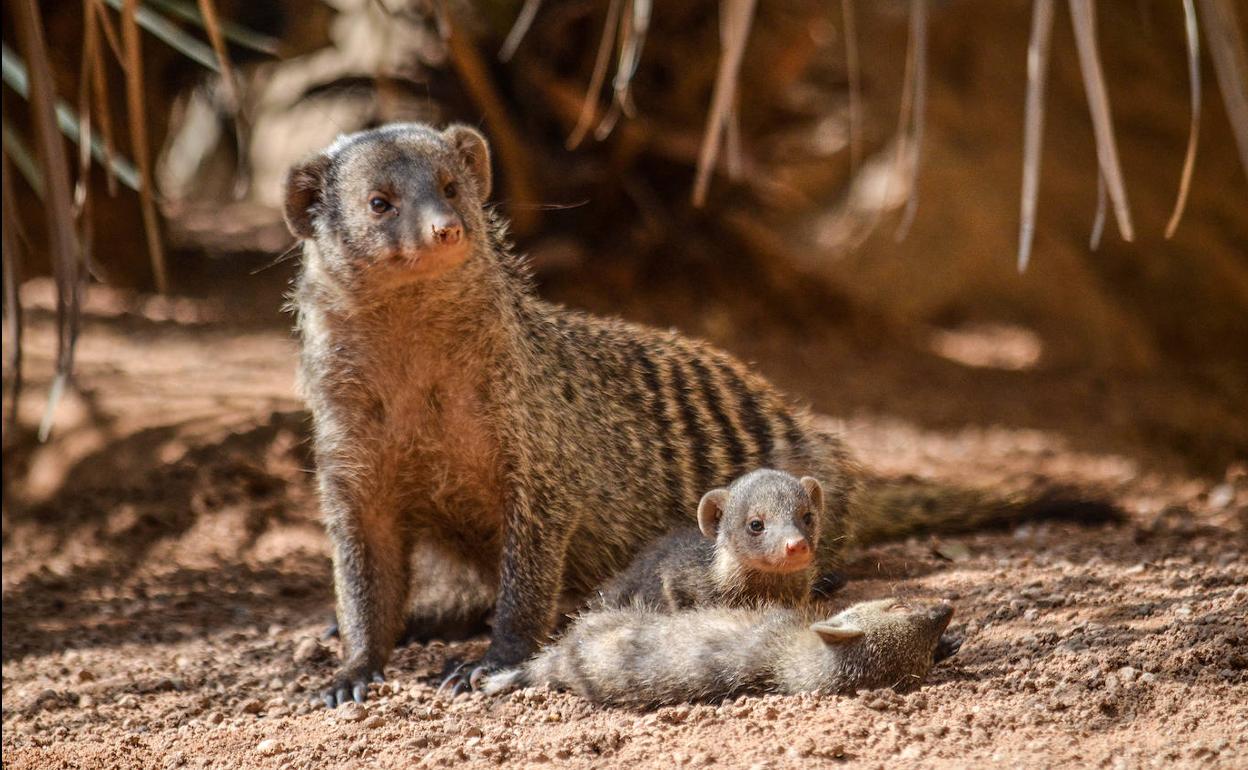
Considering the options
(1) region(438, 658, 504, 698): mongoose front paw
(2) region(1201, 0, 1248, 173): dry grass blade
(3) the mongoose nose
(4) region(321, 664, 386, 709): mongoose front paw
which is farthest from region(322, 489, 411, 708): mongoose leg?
(2) region(1201, 0, 1248, 173): dry grass blade

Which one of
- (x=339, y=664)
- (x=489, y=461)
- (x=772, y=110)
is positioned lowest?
(x=339, y=664)

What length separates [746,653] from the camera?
239 cm

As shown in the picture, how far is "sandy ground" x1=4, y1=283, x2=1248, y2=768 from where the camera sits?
2.16m

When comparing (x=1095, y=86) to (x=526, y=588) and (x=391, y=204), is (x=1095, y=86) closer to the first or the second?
(x=391, y=204)

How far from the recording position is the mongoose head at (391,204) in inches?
104

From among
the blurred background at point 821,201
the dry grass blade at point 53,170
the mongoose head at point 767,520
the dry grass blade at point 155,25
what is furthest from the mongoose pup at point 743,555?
the blurred background at point 821,201

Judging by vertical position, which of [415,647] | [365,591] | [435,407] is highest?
[435,407]

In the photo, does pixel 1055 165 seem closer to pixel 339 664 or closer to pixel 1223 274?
pixel 1223 274

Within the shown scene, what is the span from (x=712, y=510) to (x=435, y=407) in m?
0.63

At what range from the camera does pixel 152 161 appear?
6371mm

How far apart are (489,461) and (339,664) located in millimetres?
640

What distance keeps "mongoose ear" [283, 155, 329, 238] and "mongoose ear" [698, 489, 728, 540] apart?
40.9 inches

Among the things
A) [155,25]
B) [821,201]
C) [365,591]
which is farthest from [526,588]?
[821,201]

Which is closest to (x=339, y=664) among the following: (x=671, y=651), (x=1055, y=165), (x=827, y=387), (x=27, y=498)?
(x=671, y=651)
